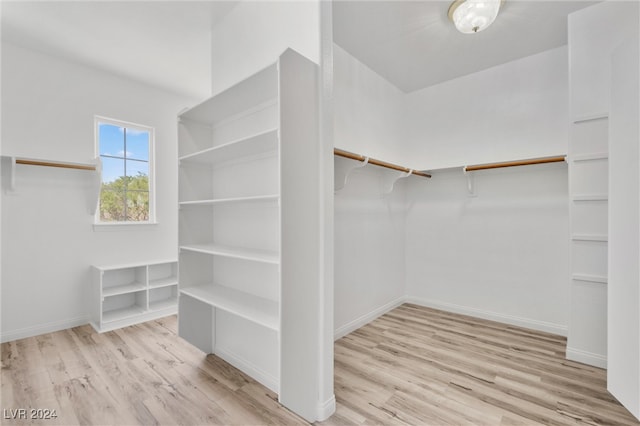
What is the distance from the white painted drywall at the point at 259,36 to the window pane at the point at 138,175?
5.56ft

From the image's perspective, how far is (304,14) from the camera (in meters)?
1.76

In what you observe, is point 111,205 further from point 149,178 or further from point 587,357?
point 587,357

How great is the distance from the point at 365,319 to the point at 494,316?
1345 millimetres

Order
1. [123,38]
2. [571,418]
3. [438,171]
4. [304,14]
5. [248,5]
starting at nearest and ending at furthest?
[571,418] → [304,14] → [248,5] → [123,38] → [438,171]

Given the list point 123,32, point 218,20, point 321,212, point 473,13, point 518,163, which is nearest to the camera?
point 321,212

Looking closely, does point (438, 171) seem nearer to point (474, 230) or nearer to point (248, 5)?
point (474, 230)

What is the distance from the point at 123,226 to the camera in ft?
11.0

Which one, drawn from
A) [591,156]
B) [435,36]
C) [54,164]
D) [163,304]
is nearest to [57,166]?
[54,164]

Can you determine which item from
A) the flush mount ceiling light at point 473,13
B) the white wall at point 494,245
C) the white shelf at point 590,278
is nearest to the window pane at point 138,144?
the white wall at point 494,245

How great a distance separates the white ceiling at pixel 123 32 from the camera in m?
2.23

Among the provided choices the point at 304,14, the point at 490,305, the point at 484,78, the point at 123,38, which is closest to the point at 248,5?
the point at 304,14

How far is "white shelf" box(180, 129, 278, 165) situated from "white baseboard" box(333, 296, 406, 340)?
1.74 m

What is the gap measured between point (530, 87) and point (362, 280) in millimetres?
2498

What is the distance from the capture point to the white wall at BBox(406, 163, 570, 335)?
2748 mm
